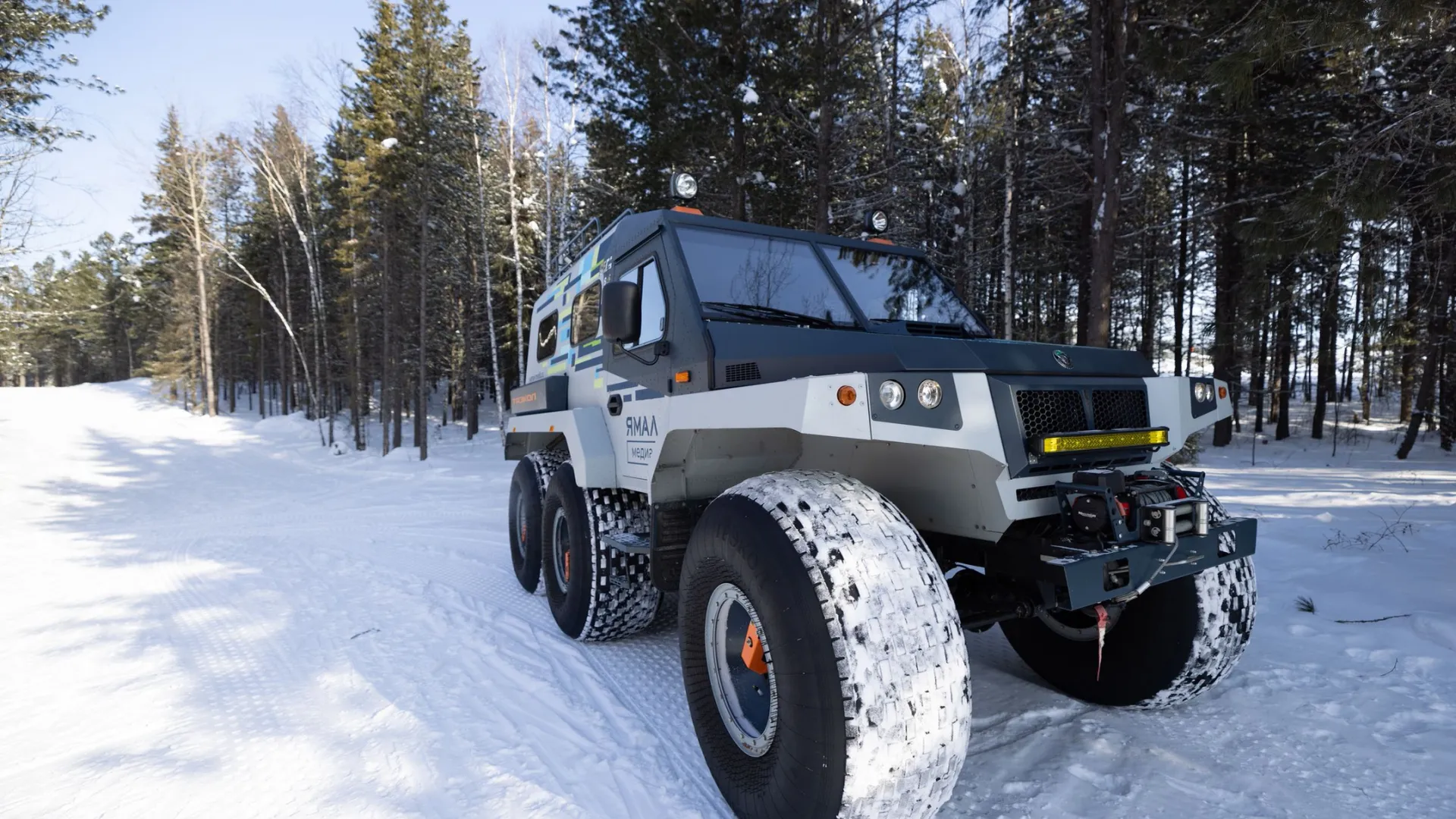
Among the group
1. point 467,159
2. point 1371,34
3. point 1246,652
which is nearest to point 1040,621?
point 1246,652

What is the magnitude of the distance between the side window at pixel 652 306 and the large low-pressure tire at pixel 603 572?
3.58ft

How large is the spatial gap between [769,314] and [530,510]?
2725mm

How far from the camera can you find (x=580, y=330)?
190 inches

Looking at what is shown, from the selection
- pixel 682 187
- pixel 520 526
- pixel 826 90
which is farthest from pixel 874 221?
pixel 826 90

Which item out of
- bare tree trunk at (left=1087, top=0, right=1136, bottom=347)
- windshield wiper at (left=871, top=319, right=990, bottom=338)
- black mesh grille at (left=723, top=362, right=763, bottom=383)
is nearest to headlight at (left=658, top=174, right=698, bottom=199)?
windshield wiper at (left=871, top=319, right=990, bottom=338)

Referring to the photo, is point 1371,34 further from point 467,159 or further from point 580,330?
point 467,159

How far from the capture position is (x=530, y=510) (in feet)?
16.5

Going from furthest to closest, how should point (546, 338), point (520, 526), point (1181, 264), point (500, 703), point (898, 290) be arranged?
1. point (1181, 264)
2. point (546, 338)
3. point (520, 526)
4. point (898, 290)
5. point (500, 703)

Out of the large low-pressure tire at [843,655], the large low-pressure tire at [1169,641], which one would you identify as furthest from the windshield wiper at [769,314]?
the large low-pressure tire at [1169,641]

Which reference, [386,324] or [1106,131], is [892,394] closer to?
[1106,131]

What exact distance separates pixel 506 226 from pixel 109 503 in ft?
37.8

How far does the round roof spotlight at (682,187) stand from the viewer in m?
4.00

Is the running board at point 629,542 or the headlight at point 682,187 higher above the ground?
the headlight at point 682,187

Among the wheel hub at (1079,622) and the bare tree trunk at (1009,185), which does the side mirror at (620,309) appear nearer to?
the wheel hub at (1079,622)
